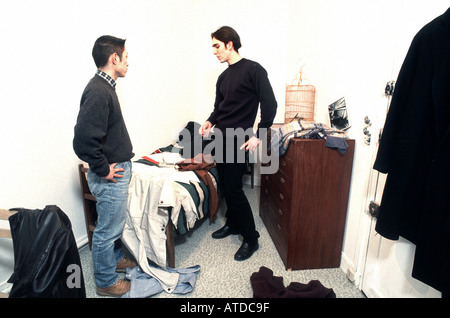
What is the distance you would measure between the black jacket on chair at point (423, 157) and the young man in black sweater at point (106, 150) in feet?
4.30

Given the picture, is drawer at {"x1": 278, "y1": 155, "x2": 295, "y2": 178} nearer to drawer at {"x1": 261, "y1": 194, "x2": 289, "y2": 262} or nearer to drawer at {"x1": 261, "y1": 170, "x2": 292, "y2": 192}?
drawer at {"x1": 261, "y1": 170, "x2": 292, "y2": 192}

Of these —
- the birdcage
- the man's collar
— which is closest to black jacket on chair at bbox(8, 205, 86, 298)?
the man's collar

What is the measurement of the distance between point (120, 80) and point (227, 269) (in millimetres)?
1778

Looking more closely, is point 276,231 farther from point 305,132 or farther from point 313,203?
point 305,132

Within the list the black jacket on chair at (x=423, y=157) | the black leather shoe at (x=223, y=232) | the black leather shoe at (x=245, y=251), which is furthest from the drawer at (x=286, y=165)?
the black leather shoe at (x=223, y=232)

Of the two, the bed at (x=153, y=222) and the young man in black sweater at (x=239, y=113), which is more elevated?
the young man in black sweater at (x=239, y=113)

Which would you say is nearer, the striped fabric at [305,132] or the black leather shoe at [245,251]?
the striped fabric at [305,132]

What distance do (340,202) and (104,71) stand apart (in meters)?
1.64

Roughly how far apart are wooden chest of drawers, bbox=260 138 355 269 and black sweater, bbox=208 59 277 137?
1.05 feet

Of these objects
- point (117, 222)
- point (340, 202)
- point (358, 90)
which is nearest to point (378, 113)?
point (358, 90)

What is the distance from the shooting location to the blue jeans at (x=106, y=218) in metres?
1.28

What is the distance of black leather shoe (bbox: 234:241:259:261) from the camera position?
1715 mm

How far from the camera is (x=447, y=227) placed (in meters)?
0.75

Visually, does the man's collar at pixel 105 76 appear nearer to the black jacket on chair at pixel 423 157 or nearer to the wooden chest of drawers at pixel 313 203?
the wooden chest of drawers at pixel 313 203
